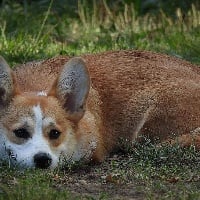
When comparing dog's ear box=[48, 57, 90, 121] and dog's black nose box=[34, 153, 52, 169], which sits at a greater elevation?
dog's ear box=[48, 57, 90, 121]

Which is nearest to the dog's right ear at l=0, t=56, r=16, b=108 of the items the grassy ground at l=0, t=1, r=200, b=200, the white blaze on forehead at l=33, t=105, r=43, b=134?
the white blaze on forehead at l=33, t=105, r=43, b=134

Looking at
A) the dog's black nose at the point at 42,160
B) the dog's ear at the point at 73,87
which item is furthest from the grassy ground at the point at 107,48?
the dog's ear at the point at 73,87

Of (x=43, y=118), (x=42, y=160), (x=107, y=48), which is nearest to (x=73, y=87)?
(x=43, y=118)

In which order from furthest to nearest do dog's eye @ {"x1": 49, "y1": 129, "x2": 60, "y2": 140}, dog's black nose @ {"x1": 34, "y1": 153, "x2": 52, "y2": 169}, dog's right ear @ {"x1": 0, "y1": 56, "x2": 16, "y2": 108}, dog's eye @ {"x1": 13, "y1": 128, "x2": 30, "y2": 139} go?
dog's right ear @ {"x1": 0, "y1": 56, "x2": 16, "y2": 108}
dog's eye @ {"x1": 49, "y1": 129, "x2": 60, "y2": 140}
dog's eye @ {"x1": 13, "y1": 128, "x2": 30, "y2": 139}
dog's black nose @ {"x1": 34, "y1": 153, "x2": 52, "y2": 169}

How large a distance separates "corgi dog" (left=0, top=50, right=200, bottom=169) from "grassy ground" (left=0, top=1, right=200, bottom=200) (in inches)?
7.3

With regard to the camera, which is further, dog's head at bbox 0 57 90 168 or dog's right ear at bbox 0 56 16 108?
dog's right ear at bbox 0 56 16 108

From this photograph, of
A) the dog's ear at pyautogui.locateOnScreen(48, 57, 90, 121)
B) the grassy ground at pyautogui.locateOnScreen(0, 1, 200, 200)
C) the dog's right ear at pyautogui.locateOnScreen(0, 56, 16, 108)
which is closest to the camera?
the grassy ground at pyautogui.locateOnScreen(0, 1, 200, 200)

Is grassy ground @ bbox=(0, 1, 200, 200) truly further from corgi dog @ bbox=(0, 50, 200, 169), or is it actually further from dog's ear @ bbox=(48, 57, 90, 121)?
dog's ear @ bbox=(48, 57, 90, 121)

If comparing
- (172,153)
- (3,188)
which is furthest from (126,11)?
(3,188)

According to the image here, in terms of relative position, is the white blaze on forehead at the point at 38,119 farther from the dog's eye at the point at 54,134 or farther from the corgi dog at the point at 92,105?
the dog's eye at the point at 54,134

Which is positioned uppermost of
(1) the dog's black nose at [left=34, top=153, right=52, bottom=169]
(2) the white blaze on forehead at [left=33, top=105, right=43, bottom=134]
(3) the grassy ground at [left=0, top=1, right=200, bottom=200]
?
(2) the white blaze on forehead at [left=33, top=105, right=43, bottom=134]

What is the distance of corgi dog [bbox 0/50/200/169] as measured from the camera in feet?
22.9

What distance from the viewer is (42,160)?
22.4 feet

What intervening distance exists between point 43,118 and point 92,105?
871 millimetres
